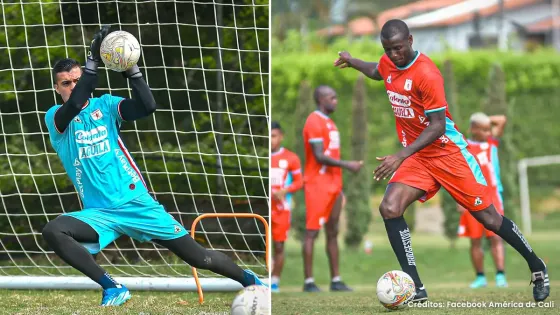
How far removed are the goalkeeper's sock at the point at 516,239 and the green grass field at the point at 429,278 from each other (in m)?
0.32

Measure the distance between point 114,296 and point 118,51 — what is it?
5.57ft

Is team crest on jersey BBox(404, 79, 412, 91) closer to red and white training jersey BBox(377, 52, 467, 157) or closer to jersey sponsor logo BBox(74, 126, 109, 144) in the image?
red and white training jersey BBox(377, 52, 467, 157)

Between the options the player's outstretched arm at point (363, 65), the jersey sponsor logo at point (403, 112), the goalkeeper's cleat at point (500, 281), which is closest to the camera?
the jersey sponsor logo at point (403, 112)

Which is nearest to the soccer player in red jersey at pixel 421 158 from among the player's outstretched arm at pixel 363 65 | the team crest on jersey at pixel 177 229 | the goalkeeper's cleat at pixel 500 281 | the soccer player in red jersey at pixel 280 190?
the player's outstretched arm at pixel 363 65

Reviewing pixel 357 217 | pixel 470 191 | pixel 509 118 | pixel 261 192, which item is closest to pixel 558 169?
pixel 509 118

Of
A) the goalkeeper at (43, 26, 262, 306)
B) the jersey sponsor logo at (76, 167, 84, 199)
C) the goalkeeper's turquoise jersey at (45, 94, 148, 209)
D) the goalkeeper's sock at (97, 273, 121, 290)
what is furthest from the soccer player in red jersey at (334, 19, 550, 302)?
the jersey sponsor logo at (76, 167, 84, 199)

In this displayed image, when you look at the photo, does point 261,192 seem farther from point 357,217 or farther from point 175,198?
point 357,217

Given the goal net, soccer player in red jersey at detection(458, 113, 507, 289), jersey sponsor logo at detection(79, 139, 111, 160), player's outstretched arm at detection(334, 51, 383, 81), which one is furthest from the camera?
soccer player in red jersey at detection(458, 113, 507, 289)

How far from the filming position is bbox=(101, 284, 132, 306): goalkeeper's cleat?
21.8 feet

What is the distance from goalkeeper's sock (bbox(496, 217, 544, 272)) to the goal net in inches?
111

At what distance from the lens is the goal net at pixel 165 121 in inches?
364

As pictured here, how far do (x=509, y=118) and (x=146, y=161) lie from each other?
33.5ft

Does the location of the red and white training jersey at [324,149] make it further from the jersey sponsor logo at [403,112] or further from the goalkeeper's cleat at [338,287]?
the jersey sponsor logo at [403,112]

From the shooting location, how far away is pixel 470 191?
23.3ft
